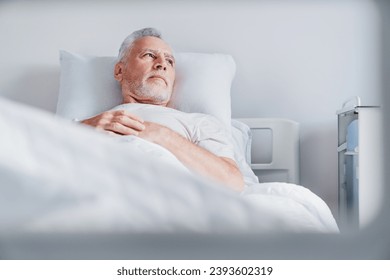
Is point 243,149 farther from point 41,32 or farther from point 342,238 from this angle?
point 342,238

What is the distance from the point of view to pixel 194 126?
1.13 m

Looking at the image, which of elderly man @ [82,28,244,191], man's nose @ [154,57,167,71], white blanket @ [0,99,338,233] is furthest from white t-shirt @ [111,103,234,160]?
white blanket @ [0,99,338,233]

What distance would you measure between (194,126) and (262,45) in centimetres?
52

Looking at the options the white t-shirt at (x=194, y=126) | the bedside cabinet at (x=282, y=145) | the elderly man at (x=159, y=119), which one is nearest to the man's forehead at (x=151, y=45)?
the elderly man at (x=159, y=119)

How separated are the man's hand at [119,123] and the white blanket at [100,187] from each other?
1.44ft

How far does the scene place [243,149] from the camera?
4.50 feet

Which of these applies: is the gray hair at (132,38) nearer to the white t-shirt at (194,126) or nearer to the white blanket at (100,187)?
the white t-shirt at (194,126)

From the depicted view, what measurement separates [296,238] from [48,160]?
0.73 feet

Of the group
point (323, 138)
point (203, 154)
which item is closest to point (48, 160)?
point (203, 154)

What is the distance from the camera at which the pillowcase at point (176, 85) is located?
1.31m

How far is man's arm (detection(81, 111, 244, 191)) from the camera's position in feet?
2.85

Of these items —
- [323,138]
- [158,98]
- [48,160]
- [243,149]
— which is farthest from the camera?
[323,138]

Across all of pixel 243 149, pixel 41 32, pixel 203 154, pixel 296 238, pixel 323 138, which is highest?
pixel 41 32

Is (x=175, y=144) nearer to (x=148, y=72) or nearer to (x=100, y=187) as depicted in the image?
(x=148, y=72)
